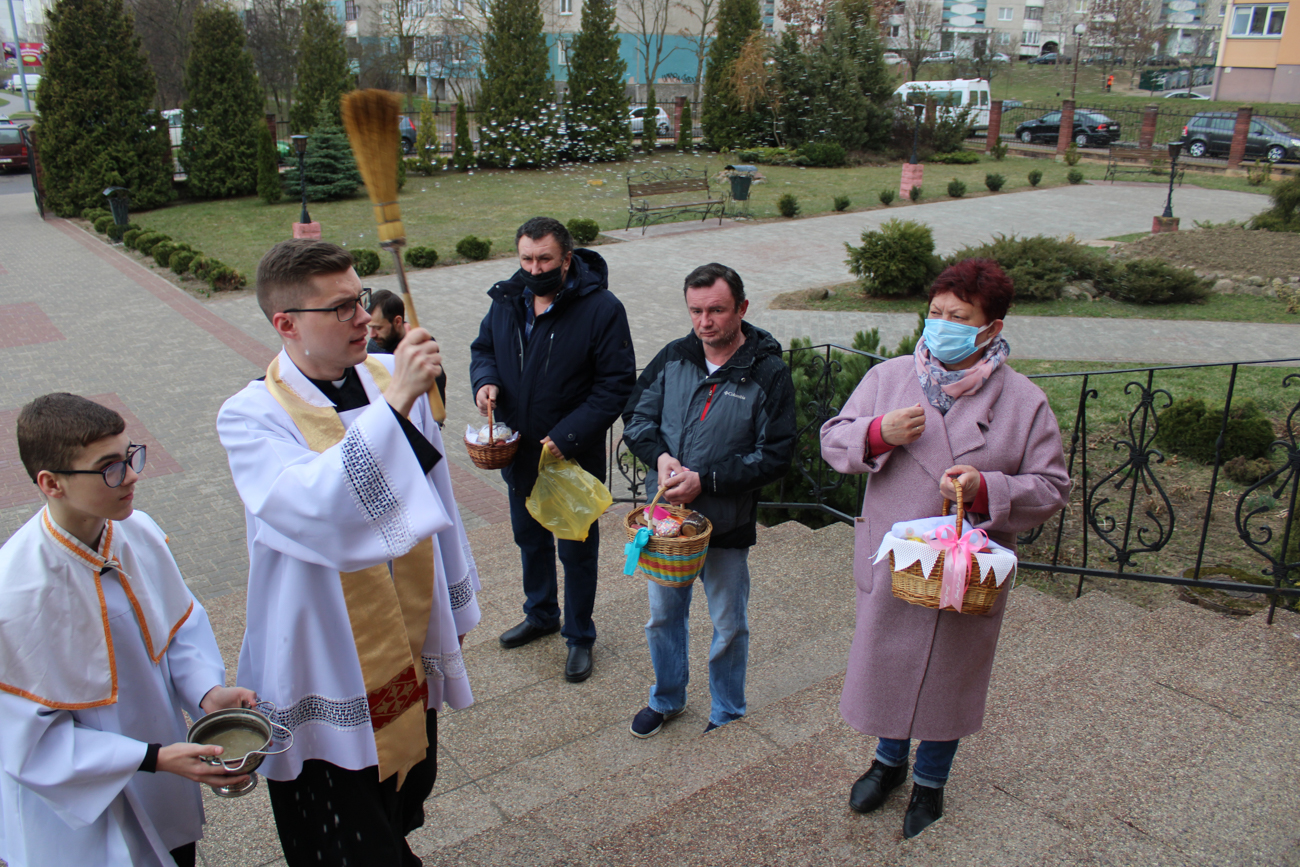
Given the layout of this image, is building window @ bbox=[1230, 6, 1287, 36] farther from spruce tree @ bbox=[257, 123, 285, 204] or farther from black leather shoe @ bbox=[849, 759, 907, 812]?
black leather shoe @ bbox=[849, 759, 907, 812]

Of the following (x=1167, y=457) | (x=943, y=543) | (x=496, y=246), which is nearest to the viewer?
(x=943, y=543)

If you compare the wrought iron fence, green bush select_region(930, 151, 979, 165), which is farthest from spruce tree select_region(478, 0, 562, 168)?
the wrought iron fence

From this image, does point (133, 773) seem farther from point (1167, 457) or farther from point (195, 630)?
point (1167, 457)

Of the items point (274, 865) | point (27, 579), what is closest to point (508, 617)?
point (274, 865)

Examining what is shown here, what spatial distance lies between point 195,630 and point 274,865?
1080 millimetres

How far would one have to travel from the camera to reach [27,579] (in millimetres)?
1938

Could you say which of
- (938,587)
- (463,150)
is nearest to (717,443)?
(938,587)

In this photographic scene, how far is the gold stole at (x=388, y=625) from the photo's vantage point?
2275 millimetres

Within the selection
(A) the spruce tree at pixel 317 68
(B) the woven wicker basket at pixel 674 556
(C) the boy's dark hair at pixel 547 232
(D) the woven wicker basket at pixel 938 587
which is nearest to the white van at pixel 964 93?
(A) the spruce tree at pixel 317 68

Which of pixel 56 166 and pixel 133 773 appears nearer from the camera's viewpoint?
pixel 133 773

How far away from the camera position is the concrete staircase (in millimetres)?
2678

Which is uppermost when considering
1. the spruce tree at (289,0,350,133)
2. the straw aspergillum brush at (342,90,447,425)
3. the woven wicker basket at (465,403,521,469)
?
the spruce tree at (289,0,350,133)

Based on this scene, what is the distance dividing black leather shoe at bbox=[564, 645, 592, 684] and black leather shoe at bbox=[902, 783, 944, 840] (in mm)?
1698

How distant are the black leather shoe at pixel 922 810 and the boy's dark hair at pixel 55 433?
8.07 ft
